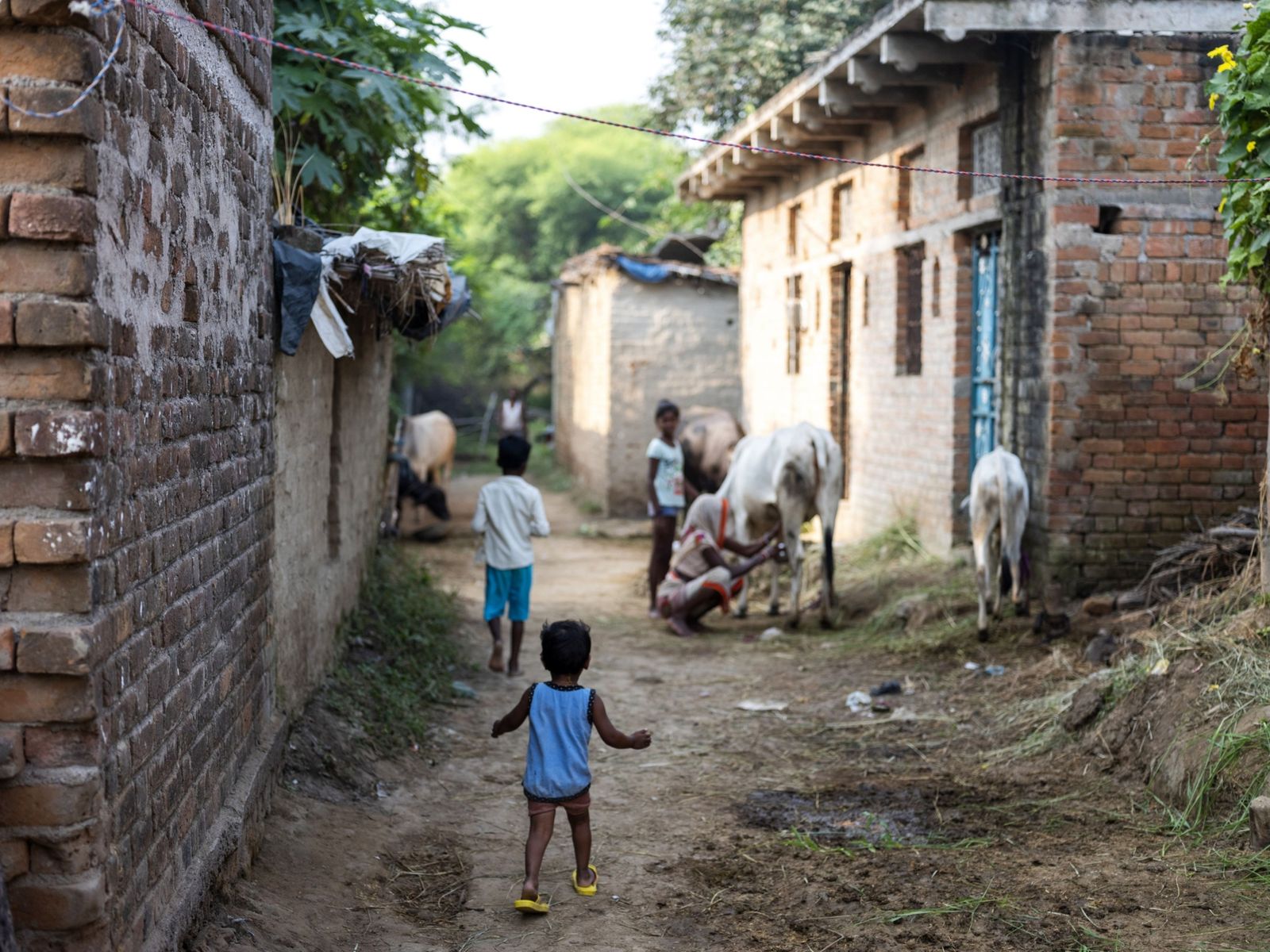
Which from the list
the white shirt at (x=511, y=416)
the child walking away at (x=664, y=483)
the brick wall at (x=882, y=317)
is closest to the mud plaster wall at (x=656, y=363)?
the brick wall at (x=882, y=317)

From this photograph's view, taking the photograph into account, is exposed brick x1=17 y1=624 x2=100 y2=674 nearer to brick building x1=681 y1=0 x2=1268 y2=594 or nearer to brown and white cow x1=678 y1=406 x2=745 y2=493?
brick building x1=681 y1=0 x2=1268 y2=594

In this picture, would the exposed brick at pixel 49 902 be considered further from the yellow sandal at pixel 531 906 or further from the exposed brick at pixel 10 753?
the yellow sandal at pixel 531 906

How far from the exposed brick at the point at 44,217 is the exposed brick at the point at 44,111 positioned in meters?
0.13

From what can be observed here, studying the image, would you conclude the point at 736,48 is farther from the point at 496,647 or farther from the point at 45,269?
the point at 45,269

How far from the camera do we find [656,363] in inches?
706

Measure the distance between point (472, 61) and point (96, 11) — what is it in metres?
4.86

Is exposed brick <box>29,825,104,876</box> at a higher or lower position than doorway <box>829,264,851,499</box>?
lower

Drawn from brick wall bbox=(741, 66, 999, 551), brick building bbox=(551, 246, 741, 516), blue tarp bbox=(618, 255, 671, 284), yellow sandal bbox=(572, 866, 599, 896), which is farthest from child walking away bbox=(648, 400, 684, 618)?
blue tarp bbox=(618, 255, 671, 284)

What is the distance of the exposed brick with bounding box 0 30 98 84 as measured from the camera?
105 inches

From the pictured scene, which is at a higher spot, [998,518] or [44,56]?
[44,56]

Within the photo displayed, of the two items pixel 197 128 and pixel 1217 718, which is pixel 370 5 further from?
pixel 1217 718

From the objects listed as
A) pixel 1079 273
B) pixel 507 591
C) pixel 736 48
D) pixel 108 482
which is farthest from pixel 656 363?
pixel 108 482

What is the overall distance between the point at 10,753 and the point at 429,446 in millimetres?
14386

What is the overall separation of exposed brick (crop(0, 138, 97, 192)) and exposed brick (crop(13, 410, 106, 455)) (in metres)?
0.46
